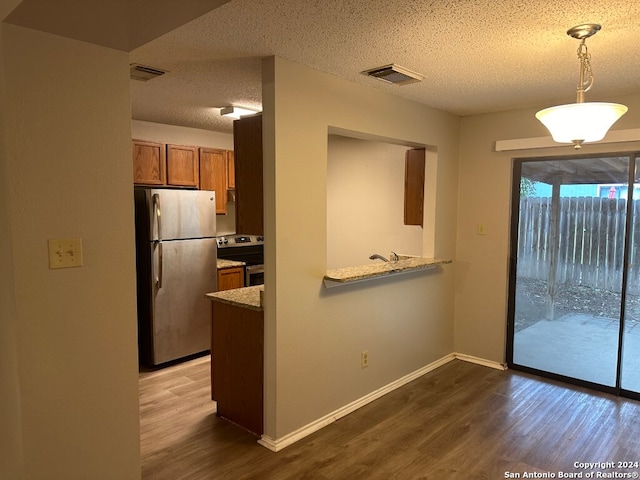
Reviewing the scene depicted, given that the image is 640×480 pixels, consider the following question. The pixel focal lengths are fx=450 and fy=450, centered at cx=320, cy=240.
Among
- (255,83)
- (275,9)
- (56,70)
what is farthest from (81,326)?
(255,83)

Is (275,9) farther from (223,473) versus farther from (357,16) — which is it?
(223,473)

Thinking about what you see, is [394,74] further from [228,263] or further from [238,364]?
[228,263]

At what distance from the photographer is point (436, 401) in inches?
135

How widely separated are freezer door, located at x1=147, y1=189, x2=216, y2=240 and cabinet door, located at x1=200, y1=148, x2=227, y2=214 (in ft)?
1.51

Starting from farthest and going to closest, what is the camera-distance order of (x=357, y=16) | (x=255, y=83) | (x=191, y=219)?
(x=191, y=219), (x=255, y=83), (x=357, y=16)

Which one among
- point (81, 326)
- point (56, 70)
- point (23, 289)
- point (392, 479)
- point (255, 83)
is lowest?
point (392, 479)

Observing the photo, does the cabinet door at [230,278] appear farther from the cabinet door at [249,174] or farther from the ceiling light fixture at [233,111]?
the cabinet door at [249,174]

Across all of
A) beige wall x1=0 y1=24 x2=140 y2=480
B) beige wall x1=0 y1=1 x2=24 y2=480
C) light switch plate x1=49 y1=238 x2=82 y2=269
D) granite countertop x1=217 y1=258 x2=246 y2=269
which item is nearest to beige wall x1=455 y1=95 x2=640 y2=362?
granite countertop x1=217 y1=258 x2=246 y2=269

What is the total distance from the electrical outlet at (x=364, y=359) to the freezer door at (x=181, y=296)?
1633 mm

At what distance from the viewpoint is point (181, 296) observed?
4.25m

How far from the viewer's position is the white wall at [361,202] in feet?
16.6

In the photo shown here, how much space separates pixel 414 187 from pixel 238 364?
2.26 m

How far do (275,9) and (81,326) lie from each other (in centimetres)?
156

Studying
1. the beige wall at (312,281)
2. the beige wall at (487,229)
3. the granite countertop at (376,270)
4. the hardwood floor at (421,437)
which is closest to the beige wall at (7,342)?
the hardwood floor at (421,437)
